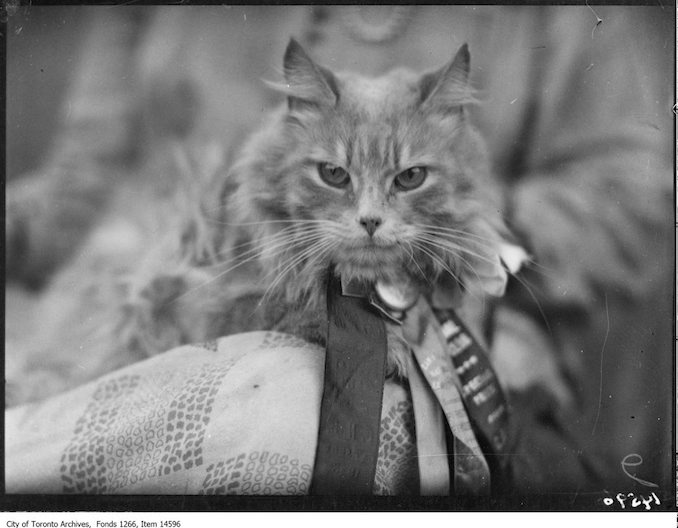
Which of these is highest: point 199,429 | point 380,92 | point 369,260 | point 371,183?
point 380,92

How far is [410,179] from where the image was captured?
1.66 meters

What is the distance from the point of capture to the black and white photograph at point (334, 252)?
5.60ft

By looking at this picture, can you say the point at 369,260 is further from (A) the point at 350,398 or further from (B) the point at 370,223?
(A) the point at 350,398

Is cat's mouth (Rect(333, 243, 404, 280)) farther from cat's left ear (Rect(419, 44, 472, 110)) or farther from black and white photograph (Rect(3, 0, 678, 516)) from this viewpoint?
cat's left ear (Rect(419, 44, 472, 110))

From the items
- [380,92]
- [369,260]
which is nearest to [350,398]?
[369,260]

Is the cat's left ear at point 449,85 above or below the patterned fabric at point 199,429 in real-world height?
above

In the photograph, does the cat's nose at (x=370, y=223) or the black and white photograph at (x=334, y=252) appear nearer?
the cat's nose at (x=370, y=223)

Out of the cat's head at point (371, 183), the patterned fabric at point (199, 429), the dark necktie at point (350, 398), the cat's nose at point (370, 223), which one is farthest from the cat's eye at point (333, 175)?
the patterned fabric at point (199, 429)

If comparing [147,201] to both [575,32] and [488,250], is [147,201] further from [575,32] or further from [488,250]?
[575,32]

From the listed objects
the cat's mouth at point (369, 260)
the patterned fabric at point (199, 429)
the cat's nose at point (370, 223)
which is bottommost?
the patterned fabric at point (199, 429)

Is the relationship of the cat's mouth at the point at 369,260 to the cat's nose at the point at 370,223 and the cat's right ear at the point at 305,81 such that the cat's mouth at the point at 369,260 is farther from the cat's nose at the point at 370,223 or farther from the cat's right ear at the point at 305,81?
the cat's right ear at the point at 305,81

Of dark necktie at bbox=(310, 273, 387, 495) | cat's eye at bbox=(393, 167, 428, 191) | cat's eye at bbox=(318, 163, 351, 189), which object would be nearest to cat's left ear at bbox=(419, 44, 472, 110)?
cat's eye at bbox=(393, 167, 428, 191)

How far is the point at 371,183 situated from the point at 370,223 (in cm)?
11
